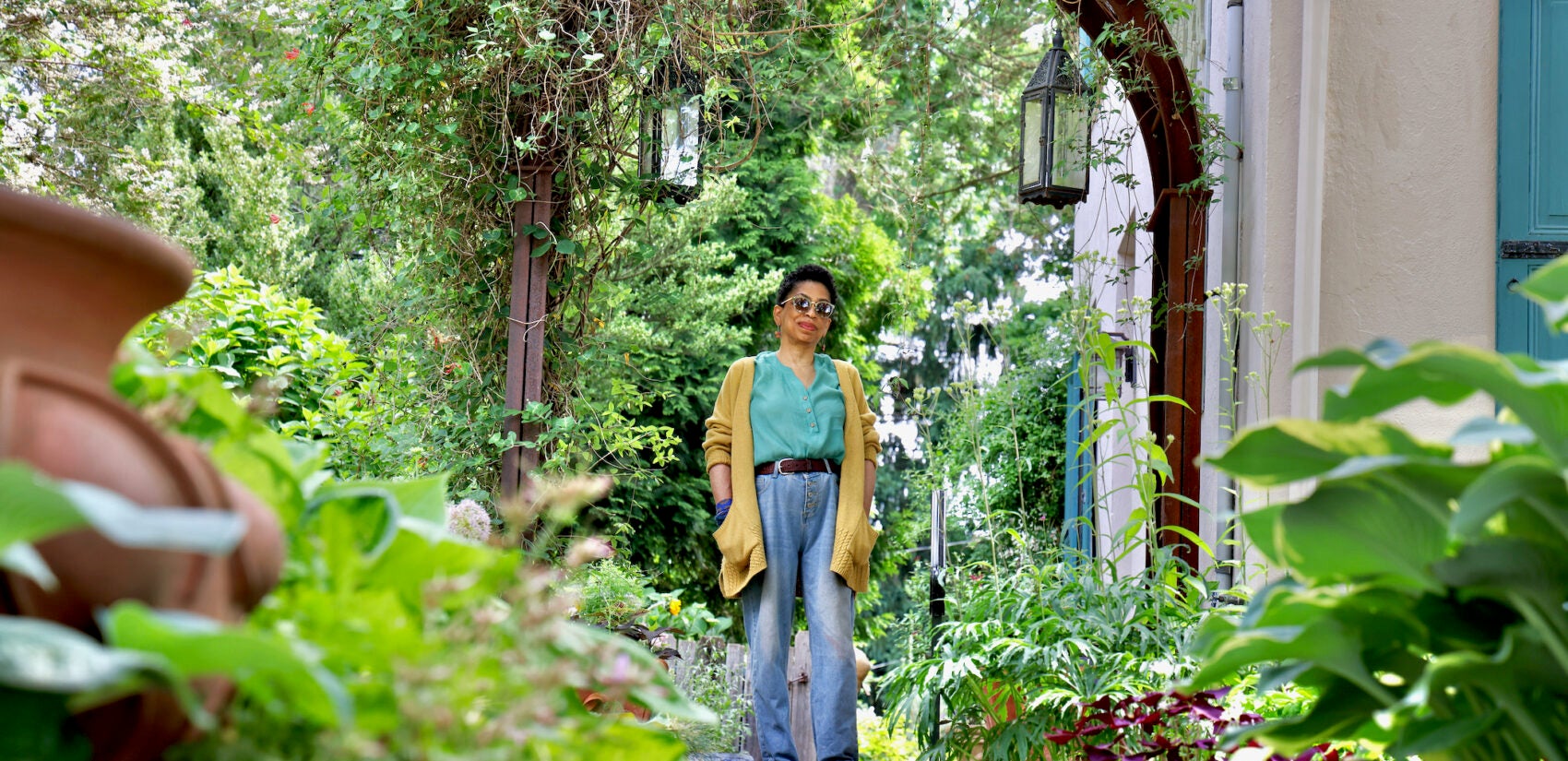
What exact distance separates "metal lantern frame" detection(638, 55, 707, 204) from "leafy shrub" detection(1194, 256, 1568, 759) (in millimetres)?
3037

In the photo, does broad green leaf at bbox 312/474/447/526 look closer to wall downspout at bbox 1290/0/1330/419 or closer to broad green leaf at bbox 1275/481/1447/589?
broad green leaf at bbox 1275/481/1447/589

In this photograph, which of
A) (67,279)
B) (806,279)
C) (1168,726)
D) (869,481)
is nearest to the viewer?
(67,279)

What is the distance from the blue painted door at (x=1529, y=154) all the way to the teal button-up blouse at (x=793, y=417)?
5.70 feet

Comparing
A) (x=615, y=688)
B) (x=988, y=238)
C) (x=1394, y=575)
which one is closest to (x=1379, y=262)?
(x=1394, y=575)

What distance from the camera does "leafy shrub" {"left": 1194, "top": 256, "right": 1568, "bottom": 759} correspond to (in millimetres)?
842

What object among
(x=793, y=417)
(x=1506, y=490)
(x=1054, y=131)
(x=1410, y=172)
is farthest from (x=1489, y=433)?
(x=1054, y=131)

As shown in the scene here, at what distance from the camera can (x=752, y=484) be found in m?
3.66

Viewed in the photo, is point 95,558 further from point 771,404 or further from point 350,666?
point 771,404

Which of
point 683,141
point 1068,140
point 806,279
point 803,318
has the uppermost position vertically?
point 1068,140

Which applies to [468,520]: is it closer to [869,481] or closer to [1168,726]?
[1168,726]

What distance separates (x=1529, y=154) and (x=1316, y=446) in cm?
278

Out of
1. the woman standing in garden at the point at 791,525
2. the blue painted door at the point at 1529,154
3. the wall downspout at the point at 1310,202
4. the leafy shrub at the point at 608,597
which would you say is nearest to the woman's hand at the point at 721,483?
the woman standing in garden at the point at 791,525

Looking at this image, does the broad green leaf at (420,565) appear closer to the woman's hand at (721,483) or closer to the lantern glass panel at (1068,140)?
the woman's hand at (721,483)

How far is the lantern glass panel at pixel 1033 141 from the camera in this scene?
4.61 meters
